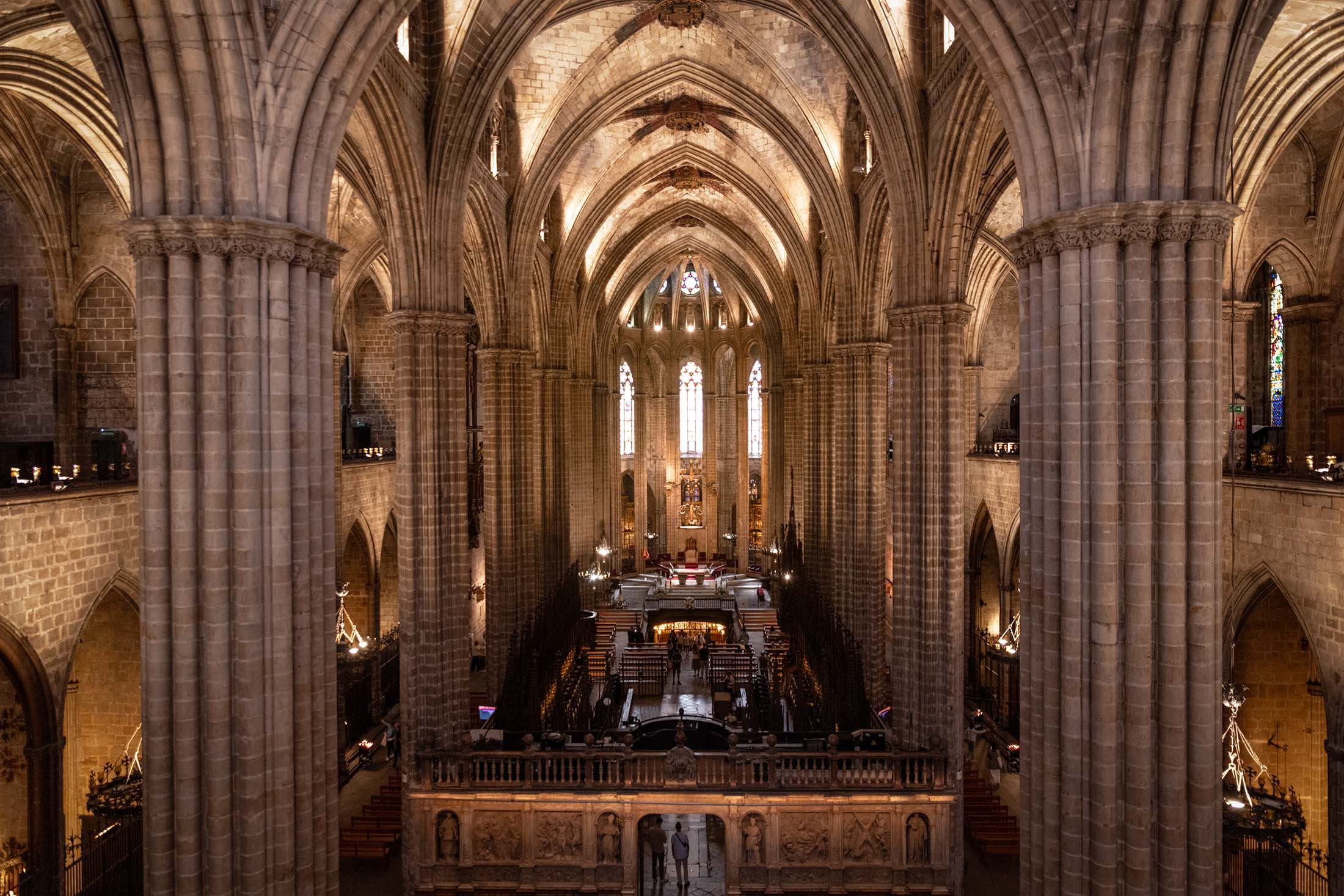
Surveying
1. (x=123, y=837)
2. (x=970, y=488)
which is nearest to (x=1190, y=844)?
(x=123, y=837)

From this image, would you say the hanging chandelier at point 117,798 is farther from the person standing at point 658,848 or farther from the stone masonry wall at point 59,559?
the person standing at point 658,848

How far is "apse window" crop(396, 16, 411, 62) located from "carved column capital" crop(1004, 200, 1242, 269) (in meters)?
10.7

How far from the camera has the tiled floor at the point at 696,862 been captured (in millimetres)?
13945

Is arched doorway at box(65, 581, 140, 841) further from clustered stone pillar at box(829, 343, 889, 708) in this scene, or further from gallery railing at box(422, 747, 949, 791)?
clustered stone pillar at box(829, 343, 889, 708)

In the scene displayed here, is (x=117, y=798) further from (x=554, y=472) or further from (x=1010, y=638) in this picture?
(x=1010, y=638)

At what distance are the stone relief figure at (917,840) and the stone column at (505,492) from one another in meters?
11.0

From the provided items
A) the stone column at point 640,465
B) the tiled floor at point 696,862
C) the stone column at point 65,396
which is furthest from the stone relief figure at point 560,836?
the stone column at point 640,465

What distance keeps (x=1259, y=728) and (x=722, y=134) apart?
1966 centimetres

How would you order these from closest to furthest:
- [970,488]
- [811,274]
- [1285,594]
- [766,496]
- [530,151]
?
[1285,594] < [530,151] < [970,488] < [811,274] < [766,496]

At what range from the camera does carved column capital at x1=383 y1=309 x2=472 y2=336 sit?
572 inches

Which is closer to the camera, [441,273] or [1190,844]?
[1190,844]

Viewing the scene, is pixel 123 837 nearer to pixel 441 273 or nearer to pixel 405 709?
pixel 405 709

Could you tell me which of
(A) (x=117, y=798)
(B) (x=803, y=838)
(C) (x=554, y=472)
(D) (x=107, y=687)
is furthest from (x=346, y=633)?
(B) (x=803, y=838)

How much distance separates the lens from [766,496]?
138 feet
